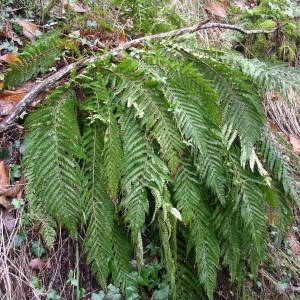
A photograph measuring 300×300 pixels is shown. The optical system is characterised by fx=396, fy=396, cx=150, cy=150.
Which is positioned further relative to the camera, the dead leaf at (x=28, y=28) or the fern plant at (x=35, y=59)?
the dead leaf at (x=28, y=28)

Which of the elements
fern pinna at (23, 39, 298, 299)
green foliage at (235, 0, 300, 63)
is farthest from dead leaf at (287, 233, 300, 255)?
green foliage at (235, 0, 300, 63)

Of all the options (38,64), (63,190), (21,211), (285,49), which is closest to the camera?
(63,190)

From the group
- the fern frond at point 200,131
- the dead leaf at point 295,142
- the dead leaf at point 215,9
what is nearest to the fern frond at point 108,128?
the fern frond at point 200,131

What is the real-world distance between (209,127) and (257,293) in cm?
111

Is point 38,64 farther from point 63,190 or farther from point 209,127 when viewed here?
point 209,127

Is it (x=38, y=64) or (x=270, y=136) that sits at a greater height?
(x=38, y=64)

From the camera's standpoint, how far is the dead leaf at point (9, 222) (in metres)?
1.89

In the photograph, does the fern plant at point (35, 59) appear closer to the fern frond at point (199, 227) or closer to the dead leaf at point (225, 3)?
the fern frond at point (199, 227)

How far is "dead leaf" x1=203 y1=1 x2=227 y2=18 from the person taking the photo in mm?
3685

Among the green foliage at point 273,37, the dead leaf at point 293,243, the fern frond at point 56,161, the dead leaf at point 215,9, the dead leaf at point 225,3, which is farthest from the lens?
the dead leaf at point 225,3

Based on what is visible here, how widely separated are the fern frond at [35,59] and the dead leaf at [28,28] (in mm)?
Result: 319

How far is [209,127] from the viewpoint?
6.80 ft

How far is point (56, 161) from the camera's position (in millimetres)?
1805

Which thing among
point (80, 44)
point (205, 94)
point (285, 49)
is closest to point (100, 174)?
point (205, 94)
